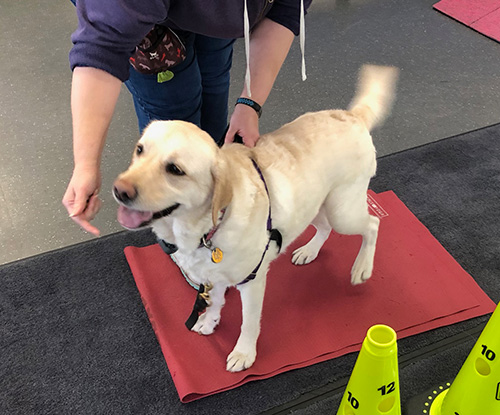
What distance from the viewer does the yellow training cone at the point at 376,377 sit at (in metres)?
0.84

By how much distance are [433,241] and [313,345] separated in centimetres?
66

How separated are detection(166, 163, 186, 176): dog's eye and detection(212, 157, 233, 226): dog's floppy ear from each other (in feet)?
0.22

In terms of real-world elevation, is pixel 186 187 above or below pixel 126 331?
above

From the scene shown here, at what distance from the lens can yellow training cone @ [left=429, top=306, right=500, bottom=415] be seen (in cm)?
92

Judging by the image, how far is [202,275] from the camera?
111cm

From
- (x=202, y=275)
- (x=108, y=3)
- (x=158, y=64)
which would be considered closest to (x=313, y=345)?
(x=202, y=275)

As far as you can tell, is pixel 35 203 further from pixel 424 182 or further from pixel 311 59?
pixel 311 59

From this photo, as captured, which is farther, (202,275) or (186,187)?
(202,275)

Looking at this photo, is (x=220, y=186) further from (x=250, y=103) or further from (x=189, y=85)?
(x=189, y=85)

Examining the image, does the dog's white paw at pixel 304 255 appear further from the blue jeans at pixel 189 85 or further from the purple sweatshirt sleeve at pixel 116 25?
the purple sweatshirt sleeve at pixel 116 25

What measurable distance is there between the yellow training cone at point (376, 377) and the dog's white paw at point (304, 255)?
638 millimetres

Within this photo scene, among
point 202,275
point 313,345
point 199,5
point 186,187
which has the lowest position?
point 313,345

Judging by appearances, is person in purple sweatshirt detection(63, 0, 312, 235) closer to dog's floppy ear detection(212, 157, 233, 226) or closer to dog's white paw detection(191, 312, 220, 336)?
dog's floppy ear detection(212, 157, 233, 226)

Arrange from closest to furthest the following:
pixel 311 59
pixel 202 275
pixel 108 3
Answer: pixel 108 3, pixel 202 275, pixel 311 59
